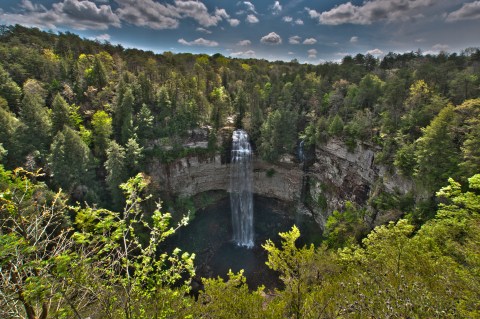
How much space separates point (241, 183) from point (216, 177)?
14.5ft

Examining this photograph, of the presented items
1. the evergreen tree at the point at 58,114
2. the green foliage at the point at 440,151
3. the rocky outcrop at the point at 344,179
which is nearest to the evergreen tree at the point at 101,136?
the evergreen tree at the point at 58,114

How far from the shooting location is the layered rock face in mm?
33438

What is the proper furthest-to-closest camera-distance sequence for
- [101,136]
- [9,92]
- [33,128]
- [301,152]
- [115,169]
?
[301,152], [9,92], [101,136], [33,128], [115,169]

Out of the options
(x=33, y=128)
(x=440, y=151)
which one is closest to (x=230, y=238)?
(x=440, y=151)

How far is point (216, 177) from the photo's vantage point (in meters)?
42.8

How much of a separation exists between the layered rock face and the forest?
Answer: 6.64 feet

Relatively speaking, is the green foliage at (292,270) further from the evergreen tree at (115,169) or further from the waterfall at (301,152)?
the waterfall at (301,152)

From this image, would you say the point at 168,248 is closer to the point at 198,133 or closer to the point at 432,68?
the point at 198,133

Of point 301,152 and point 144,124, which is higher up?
point 144,124

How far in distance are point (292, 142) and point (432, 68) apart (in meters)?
21.7

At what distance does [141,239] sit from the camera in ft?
98.8

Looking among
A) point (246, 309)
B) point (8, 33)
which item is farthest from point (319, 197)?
point (8, 33)

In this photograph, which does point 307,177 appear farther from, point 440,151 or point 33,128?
point 33,128

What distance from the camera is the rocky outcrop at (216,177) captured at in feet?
129
